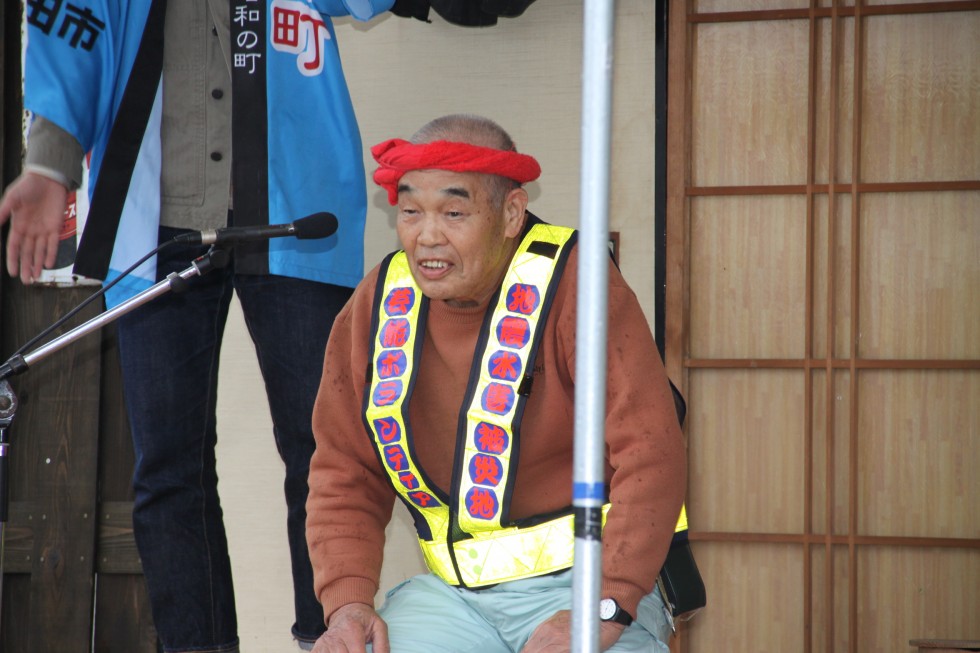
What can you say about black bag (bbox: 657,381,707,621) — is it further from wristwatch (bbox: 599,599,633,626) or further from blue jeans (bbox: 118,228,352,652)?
blue jeans (bbox: 118,228,352,652)

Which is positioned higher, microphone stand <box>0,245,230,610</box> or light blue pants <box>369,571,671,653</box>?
microphone stand <box>0,245,230,610</box>

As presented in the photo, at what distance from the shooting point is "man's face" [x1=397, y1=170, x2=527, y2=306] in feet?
6.22

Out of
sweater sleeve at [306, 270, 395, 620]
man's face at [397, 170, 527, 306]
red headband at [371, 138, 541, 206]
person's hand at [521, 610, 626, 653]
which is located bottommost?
person's hand at [521, 610, 626, 653]

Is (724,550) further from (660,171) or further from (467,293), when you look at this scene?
(467,293)

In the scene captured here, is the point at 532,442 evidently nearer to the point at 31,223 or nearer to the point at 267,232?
the point at 267,232

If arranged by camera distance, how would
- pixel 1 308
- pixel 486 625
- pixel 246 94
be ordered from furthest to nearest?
pixel 1 308
pixel 246 94
pixel 486 625

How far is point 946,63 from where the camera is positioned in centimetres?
323

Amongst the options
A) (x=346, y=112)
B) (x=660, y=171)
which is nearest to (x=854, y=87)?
(x=660, y=171)

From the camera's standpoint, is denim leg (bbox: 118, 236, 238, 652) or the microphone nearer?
the microphone

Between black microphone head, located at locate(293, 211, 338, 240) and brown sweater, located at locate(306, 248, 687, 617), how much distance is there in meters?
0.17

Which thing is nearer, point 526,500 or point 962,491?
point 526,500

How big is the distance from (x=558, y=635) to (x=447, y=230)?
65 cm

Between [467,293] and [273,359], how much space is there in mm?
695

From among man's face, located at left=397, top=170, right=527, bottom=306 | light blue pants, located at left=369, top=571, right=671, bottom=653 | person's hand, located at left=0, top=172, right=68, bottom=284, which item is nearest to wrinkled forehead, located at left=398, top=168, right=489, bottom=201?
man's face, located at left=397, top=170, right=527, bottom=306
